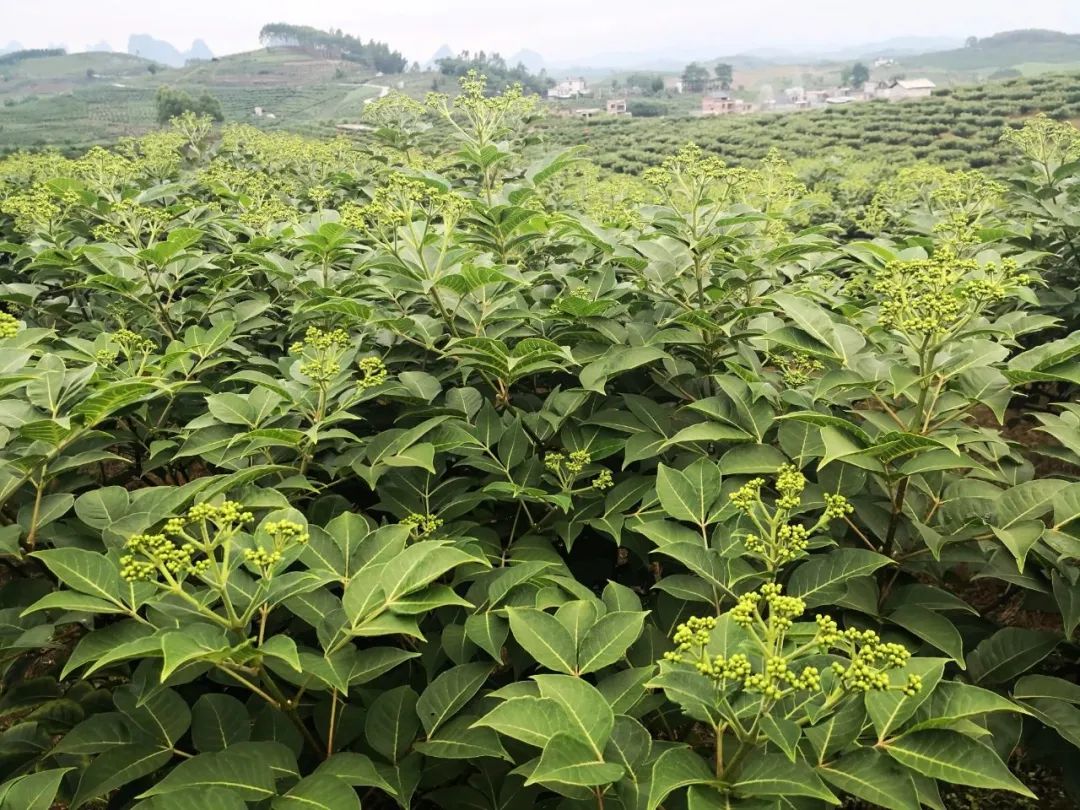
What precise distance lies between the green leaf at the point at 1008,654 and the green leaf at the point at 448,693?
1.62 m

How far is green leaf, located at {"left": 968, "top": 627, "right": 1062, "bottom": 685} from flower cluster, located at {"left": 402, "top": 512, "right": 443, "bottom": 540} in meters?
1.87

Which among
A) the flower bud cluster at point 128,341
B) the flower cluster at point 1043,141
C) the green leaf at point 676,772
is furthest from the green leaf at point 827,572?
the flower cluster at point 1043,141

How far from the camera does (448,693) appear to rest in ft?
6.30

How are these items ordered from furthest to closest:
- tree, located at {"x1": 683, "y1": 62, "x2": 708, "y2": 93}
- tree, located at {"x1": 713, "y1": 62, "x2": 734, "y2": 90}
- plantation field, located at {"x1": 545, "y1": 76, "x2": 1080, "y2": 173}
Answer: tree, located at {"x1": 713, "y1": 62, "x2": 734, "y2": 90}
tree, located at {"x1": 683, "y1": 62, "x2": 708, "y2": 93}
plantation field, located at {"x1": 545, "y1": 76, "x2": 1080, "y2": 173}

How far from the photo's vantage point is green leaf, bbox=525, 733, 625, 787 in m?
1.38

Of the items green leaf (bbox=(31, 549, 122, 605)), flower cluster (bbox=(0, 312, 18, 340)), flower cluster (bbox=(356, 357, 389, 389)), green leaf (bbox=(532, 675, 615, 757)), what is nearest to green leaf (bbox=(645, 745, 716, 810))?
green leaf (bbox=(532, 675, 615, 757))

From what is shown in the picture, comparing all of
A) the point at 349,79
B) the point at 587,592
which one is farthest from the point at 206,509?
the point at 349,79

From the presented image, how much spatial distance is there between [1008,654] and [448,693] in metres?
1.82

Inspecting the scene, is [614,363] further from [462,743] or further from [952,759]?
[952,759]

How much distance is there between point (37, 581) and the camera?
7.07 ft

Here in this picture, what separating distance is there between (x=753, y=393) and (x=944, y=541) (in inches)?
31.4

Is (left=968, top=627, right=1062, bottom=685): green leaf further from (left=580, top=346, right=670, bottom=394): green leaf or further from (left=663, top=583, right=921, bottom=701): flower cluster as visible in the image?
(left=580, top=346, right=670, bottom=394): green leaf

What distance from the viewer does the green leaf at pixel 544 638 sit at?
1781mm

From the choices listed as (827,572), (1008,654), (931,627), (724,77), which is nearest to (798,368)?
(827,572)
